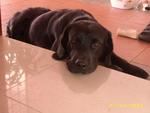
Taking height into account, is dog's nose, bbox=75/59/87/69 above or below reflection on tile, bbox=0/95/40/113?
above

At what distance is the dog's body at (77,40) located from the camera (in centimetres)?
159

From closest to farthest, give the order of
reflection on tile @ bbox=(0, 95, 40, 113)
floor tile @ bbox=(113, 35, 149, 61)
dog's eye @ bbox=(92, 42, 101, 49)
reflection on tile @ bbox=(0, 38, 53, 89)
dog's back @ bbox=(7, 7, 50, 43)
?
reflection on tile @ bbox=(0, 95, 40, 113) < reflection on tile @ bbox=(0, 38, 53, 89) < dog's eye @ bbox=(92, 42, 101, 49) < floor tile @ bbox=(113, 35, 149, 61) < dog's back @ bbox=(7, 7, 50, 43)

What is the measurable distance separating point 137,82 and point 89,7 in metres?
1.83

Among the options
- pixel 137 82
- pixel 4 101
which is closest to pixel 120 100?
pixel 137 82

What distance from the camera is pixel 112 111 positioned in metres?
1.33

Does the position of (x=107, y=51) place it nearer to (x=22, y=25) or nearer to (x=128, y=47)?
(x=128, y=47)

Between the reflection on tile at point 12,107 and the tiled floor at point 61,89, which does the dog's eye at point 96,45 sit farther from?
the reflection on tile at point 12,107

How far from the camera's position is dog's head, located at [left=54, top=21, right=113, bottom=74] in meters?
1.57

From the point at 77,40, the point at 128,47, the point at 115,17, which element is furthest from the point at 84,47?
the point at 115,17

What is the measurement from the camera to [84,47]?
63.2 inches

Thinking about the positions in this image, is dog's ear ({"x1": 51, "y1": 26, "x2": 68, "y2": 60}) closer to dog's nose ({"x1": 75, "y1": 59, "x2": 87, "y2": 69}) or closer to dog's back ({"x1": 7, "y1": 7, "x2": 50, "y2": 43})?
dog's nose ({"x1": 75, "y1": 59, "x2": 87, "y2": 69})

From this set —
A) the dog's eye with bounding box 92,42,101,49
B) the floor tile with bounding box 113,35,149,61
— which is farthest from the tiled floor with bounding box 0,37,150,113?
the floor tile with bounding box 113,35,149,61

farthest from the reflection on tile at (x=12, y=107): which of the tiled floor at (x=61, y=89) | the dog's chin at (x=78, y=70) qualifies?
the dog's chin at (x=78, y=70)

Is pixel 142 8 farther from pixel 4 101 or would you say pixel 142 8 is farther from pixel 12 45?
pixel 4 101
